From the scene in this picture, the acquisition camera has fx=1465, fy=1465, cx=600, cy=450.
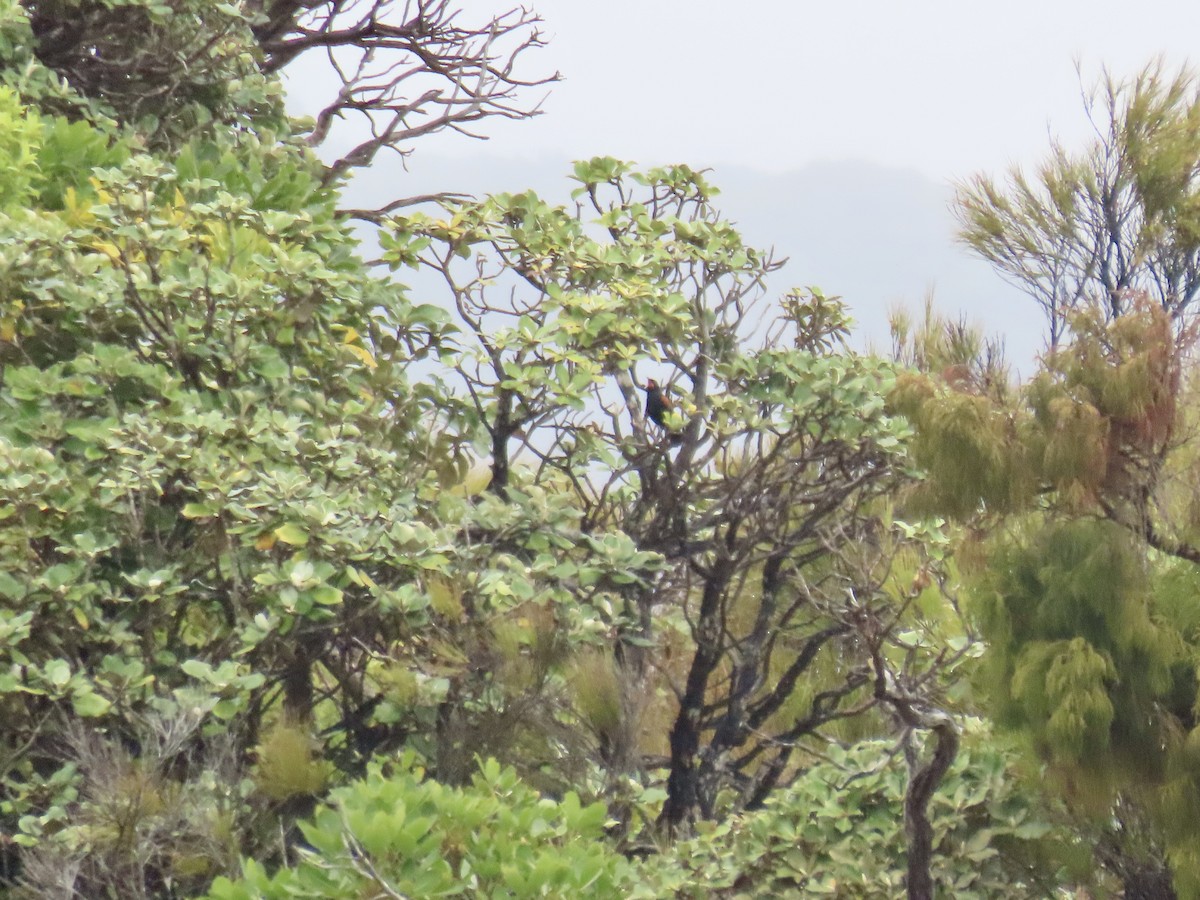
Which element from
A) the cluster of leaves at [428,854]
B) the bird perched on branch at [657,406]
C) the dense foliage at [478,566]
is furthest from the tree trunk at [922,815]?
the bird perched on branch at [657,406]

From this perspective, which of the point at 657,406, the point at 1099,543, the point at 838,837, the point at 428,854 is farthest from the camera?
the point at 657,406

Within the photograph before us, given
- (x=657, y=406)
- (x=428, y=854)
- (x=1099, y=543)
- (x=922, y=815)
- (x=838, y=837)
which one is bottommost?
(x=428, y=854)

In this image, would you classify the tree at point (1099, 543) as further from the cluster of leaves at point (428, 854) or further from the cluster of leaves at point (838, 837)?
the cluster of leaves at point (428, 854)

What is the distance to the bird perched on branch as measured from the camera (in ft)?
Result: 18.0

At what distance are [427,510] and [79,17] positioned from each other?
3126 millimetres

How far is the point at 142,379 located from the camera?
4.23 meters

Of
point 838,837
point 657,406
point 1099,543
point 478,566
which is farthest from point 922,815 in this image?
point 657,406

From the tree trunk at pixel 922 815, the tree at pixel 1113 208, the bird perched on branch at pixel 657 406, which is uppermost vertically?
the tree at pixel 1113 208

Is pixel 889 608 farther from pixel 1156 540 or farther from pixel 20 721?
pixel 20 721

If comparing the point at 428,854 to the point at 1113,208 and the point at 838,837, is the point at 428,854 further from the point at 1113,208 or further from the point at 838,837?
the point at 1113,208

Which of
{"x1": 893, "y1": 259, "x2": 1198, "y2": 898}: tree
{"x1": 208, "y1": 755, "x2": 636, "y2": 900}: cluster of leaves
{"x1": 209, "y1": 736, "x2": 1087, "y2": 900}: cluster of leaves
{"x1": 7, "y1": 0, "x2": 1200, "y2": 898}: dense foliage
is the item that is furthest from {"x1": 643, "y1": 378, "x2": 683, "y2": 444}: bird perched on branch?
{"x1": 208, "y1": 755, "x2": 636, "y2": 900}: cluster of leaves

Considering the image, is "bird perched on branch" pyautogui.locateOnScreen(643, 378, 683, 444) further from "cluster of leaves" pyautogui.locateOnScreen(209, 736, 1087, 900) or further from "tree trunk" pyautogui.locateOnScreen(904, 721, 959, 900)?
"tree trunk" pyautogui.locateOnScreen(904, 721, 959, 900)

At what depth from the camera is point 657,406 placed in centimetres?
554

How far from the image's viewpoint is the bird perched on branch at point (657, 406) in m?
5.48
